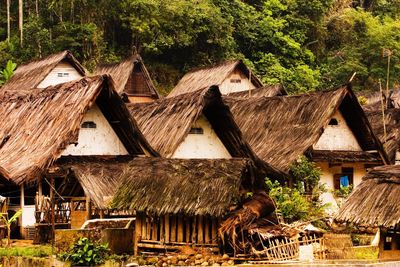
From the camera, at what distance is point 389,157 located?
1185 inches

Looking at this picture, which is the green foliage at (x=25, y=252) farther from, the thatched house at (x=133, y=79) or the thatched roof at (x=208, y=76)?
the thatched roof at (x=208, y=76)

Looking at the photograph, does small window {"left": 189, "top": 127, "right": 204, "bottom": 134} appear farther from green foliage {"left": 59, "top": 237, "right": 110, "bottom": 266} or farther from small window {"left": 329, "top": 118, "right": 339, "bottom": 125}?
green foliage {"left": 59, "top": 237, "right": 110, "bottom": 266}

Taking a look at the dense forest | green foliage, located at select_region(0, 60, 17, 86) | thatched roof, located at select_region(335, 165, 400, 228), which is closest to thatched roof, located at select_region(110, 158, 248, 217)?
thatched roof, located at select_region(335, 165, 400, 228)

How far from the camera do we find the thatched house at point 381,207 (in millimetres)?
17484

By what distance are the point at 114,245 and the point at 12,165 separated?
16.4ft

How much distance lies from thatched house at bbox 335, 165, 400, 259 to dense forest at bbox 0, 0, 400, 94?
30.4m

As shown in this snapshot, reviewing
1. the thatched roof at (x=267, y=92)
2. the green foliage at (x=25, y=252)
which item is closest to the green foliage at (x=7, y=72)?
the thatched roof at (x=267, y=92)

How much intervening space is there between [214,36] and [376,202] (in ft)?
111

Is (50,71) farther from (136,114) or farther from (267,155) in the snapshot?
(267,155)

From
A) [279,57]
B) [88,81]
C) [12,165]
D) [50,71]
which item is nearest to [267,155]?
[88,81]

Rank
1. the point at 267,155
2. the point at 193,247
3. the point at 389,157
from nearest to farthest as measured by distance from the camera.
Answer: the point at 193,247 → the point at 267,155 → the point at 389,157

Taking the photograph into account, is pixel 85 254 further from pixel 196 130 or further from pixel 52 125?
pixel 196 130

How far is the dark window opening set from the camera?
29.0m

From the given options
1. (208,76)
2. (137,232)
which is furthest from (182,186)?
(208,76)
